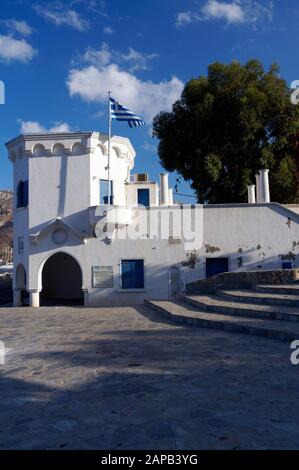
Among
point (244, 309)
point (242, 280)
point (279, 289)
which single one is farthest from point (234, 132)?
point (244, 309)

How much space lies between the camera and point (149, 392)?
609 centimetres

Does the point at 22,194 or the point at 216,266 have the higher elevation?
the point at 22,194

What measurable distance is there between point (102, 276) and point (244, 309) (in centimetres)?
884

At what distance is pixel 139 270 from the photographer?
745 inches

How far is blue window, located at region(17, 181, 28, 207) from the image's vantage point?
19594 mm

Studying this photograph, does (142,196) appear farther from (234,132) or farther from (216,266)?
(234,132)

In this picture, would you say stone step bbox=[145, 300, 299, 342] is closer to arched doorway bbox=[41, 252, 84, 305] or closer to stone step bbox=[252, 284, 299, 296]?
stone step bbox=[252, 284, 299, 296]

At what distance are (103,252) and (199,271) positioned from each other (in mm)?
4557

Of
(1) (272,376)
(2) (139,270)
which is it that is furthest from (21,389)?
(2) (139,270)

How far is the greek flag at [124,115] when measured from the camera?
1831 centimetres

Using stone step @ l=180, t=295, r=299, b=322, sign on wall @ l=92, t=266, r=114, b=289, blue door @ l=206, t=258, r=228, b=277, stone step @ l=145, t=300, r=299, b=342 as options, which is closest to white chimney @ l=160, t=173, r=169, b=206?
blue door @ l=206, t=258, r=228, b=277

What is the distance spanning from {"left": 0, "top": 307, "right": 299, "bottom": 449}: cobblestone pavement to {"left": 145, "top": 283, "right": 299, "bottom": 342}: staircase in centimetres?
42

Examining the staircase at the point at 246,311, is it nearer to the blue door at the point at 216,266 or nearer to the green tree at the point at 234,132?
the blue door at the point at 216,266

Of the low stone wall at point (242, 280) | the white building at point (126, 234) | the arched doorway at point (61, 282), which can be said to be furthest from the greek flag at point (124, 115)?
the arched doorway at point (61, 282)
